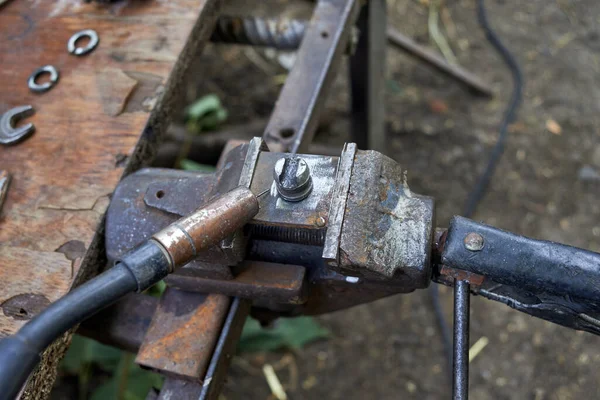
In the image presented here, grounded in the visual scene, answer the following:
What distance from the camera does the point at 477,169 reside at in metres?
2.83

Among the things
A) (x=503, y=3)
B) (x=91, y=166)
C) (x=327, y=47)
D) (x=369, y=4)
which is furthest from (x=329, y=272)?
(x=503, y=3)

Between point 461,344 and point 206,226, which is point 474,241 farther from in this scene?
point 206,226

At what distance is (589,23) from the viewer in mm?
3381

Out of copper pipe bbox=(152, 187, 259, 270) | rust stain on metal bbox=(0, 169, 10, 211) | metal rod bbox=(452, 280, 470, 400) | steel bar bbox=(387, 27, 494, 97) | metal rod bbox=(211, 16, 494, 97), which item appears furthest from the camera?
steel bar bbox=(387, 27, 494, 97)

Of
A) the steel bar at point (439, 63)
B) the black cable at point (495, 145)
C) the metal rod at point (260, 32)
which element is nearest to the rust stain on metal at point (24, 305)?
the metal rod at point (260, 32)

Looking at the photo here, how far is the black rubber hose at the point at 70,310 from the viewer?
0.64 m

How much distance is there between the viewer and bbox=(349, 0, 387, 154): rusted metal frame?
6.56ft

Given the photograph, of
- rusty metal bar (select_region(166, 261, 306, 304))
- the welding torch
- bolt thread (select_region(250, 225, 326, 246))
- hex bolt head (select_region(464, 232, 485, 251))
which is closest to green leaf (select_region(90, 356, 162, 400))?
rusty metal bar (select_region(166, 261, 306, 304))

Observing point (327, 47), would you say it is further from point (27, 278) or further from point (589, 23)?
point (589, 23)

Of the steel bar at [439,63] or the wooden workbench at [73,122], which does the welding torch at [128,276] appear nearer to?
the wooden workbench at [73,122]

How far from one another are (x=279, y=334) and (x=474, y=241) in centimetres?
157

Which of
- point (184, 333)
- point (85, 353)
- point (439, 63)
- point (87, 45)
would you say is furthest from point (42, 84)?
point (439, 63)

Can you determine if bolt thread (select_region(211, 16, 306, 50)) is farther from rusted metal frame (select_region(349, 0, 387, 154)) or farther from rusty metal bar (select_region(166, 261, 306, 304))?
rusty metal bar (select_region(166, 261, 306, 304))

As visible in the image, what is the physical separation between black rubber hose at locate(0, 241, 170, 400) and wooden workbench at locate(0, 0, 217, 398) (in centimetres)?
33
